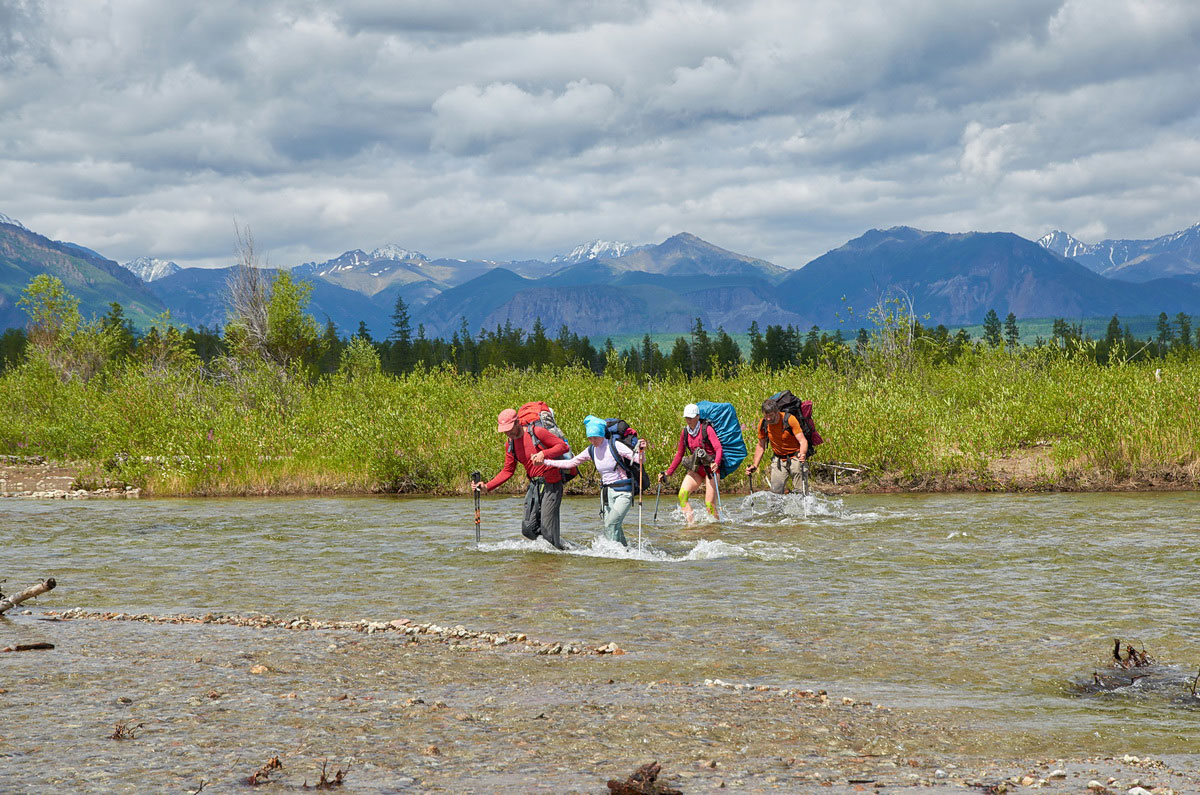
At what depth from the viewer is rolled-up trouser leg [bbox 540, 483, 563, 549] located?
17500 millimetres

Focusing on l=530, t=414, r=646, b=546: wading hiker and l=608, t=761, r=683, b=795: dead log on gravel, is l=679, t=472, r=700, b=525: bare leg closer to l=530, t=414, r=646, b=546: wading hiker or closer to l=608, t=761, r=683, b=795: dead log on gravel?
l=530, t=414, r=646, b=546: wading hiker

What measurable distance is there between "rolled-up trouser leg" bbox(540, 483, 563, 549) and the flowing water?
538mm

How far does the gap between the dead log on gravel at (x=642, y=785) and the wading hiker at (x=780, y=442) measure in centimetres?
1535

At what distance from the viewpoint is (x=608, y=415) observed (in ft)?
103

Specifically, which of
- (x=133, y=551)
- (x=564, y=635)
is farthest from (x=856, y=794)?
(x=133, y=551)

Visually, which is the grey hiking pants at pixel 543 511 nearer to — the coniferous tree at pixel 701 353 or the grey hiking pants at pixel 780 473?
the grey hiking pants at pixel 780 473

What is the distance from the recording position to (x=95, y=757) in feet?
23.1

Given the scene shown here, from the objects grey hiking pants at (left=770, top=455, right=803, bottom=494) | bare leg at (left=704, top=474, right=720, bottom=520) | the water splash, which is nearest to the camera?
the water splash

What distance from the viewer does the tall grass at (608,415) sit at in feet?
90.2

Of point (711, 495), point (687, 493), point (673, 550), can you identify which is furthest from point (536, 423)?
point (711, 495)

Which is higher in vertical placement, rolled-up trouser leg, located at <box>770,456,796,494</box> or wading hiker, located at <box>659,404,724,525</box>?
wading hiker, located at <box>659,404,724,525</box>

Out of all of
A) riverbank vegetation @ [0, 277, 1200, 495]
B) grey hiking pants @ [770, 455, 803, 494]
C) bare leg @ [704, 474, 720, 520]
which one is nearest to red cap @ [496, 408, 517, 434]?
bare leg @ [704, 474, 720, 520]

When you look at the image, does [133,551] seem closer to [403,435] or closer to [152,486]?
[403,435]

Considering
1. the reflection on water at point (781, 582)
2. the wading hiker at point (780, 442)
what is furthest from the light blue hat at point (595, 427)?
the wading hiker at point (780, 442)
